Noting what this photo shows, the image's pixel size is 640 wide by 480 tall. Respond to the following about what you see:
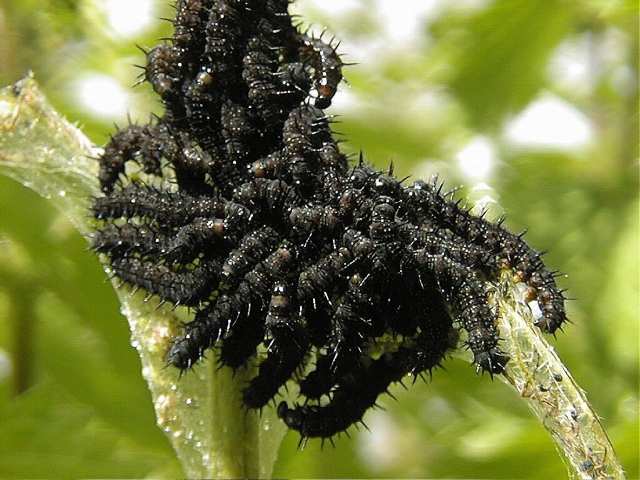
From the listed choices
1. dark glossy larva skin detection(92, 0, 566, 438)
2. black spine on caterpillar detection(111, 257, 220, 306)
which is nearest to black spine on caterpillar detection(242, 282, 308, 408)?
dark glossy larva skin detection(92, 0, 566, 438)

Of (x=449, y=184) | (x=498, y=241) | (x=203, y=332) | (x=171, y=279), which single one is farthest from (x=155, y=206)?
(x=449, y=184)

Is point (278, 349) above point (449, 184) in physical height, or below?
below

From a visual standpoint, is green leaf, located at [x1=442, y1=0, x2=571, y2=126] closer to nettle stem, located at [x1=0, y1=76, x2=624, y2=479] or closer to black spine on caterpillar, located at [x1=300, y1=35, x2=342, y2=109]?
black spine on caterpillar, located at [x1=300, y1=35, x2=342, y2=109]

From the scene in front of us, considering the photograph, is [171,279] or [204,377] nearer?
[171,279]

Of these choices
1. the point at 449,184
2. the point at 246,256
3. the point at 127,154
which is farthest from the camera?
the point at 449,184

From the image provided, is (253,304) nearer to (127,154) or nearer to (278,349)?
(278,349)

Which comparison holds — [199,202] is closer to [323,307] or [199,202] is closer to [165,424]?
[323,307]

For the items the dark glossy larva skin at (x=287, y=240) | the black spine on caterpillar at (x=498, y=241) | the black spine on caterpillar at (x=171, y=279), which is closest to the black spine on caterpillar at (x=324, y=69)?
the dark glossy larva skin at (x=287, y=240)

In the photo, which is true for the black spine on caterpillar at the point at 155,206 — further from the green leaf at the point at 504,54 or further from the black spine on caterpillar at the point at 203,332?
the green leaf at the point at 504,54
